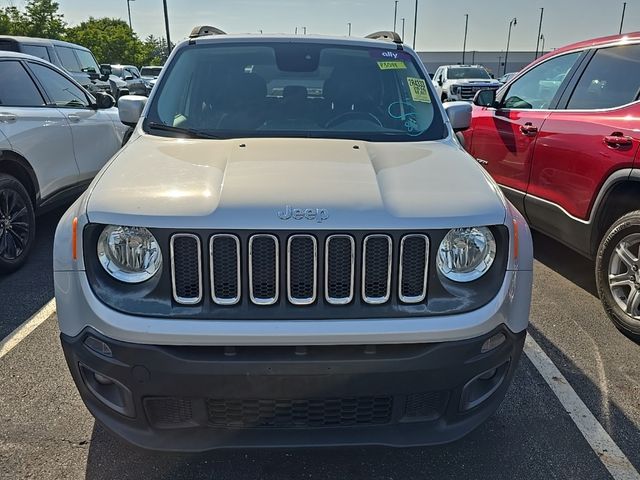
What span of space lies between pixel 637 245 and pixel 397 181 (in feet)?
7.32

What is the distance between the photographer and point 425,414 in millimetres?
2219

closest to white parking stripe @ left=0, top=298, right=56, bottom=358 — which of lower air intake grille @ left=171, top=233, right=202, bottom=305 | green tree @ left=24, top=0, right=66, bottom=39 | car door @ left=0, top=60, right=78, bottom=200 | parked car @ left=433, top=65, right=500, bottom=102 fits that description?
car door @ left=0, top=60, right=78, bottom=200

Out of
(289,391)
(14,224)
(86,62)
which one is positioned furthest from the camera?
(86,62)

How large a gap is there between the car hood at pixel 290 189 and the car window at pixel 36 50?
29.2ft

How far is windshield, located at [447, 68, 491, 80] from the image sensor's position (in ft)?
73.4

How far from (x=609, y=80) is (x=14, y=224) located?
16.1 feet

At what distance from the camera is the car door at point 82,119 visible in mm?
5633

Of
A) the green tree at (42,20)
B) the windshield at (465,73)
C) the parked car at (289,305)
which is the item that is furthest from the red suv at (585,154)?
the green tree at (42,20)

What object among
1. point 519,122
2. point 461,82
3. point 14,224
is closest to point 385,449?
point 519,122

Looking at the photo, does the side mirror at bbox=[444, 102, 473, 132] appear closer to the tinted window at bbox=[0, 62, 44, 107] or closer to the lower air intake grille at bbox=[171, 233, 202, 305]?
the lower air intake grille at bbox=[171, 233, 202, 305]

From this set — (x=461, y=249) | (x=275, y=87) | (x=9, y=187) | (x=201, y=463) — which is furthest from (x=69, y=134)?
(x=461, y=249)

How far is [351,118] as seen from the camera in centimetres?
329

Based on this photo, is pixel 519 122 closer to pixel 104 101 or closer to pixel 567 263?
pixel 567 263

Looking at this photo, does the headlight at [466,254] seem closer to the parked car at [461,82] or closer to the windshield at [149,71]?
the parked car at [461,82]
